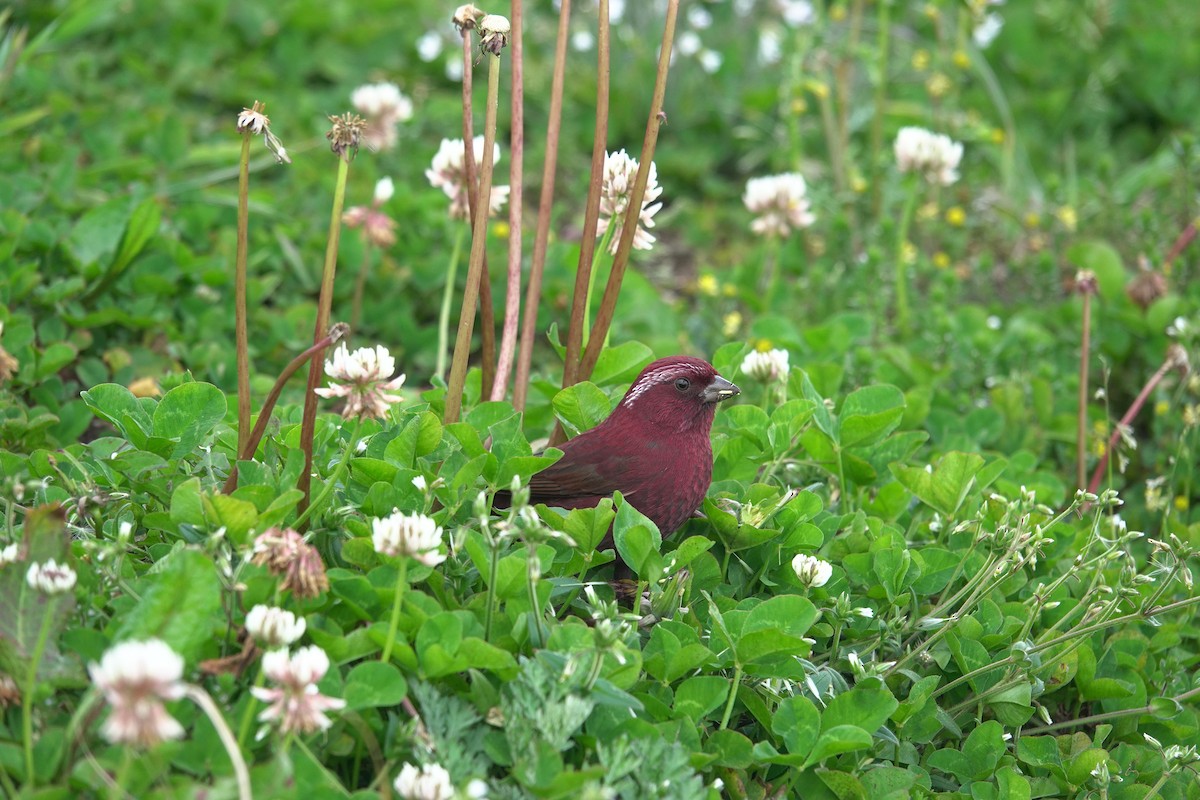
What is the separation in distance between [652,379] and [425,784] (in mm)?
1259

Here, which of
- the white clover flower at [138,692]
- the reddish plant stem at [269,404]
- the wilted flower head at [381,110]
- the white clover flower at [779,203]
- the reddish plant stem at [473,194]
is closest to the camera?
the white clover flower at [138,692]

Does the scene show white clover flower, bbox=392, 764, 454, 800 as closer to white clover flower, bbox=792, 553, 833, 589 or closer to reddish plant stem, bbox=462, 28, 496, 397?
white clover flower, bbox=792, 553, 833, 589

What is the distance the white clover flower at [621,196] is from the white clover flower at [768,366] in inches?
17.9

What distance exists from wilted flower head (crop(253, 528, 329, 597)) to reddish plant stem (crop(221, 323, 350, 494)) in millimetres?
338

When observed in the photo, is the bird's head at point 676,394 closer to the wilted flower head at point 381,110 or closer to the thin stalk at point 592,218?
the thin stalk at point 592,218

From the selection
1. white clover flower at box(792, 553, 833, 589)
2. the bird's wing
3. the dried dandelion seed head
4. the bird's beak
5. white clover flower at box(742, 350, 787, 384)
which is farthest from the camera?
white clover flower at box(742, 350, 787, 384)

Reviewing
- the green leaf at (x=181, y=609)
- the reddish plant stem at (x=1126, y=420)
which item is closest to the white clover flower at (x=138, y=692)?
the green leaf at (x=181, y=609)

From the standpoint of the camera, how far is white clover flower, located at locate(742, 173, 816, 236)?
174 inches

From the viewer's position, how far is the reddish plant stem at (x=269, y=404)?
234cm

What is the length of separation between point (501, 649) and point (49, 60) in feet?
14.1

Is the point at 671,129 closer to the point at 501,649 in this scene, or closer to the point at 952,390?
the point at 952,390

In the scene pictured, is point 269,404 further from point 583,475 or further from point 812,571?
point 812,571

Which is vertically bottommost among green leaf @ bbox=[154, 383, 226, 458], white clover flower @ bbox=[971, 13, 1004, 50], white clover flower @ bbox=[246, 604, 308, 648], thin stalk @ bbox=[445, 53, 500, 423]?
white clover flower @ bbox=[246, 604, 308, 648]

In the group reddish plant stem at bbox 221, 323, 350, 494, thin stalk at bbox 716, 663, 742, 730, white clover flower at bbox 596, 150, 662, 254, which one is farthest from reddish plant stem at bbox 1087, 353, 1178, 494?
reddish plant stem at bbox 221, 323, 350, 494
